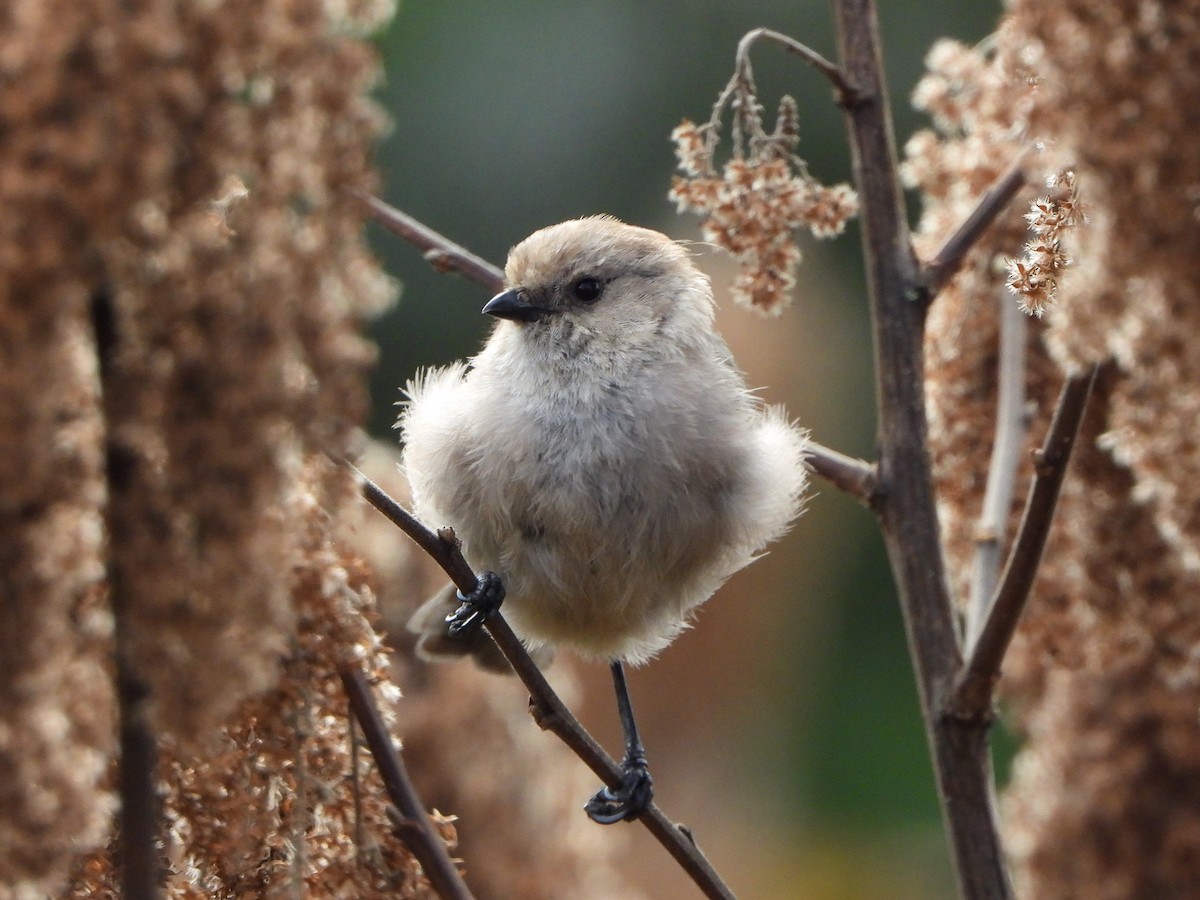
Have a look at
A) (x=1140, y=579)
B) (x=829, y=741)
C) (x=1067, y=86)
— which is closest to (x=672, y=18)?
(x=829, y=741)

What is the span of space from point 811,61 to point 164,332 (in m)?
1.27

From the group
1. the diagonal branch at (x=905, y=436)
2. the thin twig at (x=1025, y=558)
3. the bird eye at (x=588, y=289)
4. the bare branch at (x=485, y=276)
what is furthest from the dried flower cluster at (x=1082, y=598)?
the bird eye at (x=588, y=289)

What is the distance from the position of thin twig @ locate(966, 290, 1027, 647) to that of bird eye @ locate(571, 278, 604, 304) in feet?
2.84

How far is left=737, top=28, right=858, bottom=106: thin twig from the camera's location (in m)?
2.10

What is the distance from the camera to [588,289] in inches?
119

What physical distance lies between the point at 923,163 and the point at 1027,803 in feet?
3.89

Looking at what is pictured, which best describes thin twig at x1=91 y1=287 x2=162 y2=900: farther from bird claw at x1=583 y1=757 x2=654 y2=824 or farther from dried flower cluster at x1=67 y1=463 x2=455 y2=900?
bird claw at x1=583 y1=757 x2=654 y2=824

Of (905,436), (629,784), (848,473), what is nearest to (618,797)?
(629,784)

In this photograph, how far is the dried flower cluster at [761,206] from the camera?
2217mm

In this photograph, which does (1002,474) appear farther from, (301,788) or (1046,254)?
(301,788)

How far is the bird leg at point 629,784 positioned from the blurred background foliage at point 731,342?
1.14 m

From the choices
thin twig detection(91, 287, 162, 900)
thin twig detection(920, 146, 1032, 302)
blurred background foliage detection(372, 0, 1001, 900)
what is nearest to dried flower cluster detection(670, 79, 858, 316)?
thin twig detection(920, 146, 1032, 302)

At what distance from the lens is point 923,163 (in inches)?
106

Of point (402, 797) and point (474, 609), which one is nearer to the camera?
point (402, 797)
